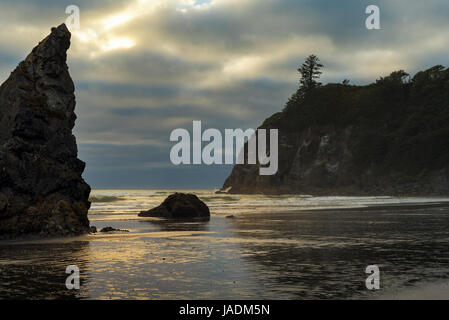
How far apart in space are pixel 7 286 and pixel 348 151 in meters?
93.6

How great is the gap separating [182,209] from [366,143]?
235 feet

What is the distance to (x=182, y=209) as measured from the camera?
3069 cm

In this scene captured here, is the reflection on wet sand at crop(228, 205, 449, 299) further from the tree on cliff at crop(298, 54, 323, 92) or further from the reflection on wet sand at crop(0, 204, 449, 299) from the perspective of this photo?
the tree on cliff at crop(298, 54, 323, 92)

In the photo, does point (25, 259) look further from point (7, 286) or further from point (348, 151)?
point (348, 151)

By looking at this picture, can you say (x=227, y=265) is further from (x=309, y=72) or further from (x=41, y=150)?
(x=309, y=72)

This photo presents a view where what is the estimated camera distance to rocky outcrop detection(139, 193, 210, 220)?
30641mm

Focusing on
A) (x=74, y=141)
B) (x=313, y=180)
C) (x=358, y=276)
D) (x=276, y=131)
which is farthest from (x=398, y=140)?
(x=358, y=276)

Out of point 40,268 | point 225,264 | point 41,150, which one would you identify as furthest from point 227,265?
point 41,150

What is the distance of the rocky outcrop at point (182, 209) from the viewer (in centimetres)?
3064

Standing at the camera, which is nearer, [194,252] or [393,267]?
[393,267]

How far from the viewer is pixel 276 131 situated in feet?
376

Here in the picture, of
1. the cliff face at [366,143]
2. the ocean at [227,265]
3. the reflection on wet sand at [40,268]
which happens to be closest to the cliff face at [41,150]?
the ocean at [227,265]

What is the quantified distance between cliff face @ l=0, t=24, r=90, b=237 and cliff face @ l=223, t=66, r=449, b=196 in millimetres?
70813

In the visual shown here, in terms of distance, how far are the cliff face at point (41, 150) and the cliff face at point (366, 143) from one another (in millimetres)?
70813
